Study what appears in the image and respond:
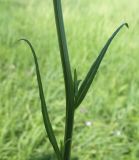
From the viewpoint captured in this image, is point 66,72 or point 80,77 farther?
point 80,77

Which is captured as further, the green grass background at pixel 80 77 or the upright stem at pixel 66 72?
the green grass background at pixel 80 77

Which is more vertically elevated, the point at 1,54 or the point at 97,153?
the point at 1,54

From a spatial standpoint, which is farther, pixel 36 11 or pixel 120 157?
pixel 36 11

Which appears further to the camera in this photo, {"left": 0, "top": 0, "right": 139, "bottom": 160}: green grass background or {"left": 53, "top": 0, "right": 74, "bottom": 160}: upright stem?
{"left": 0, "top": 0, "right": 139, "bottom": 160}: green grass background

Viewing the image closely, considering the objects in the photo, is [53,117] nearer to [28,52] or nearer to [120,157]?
[120,157]

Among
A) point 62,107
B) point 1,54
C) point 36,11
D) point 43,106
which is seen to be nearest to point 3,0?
point 36,11

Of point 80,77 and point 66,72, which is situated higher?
point 66,72

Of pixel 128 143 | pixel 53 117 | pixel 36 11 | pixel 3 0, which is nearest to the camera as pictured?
pixel 128 143

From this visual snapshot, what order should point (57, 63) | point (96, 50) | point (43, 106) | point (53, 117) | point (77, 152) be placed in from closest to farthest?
point (43, 106)
point (77, 152)
point (53, 117)
point (57, 63)
point (96, 50)
